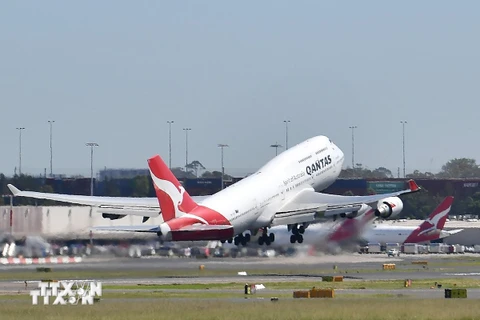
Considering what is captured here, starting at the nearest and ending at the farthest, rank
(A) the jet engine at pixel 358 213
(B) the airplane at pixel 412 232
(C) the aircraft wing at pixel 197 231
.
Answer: (C) the aircraft wing at pixel 197 231 < (A) the jet engine at pixel 358 213 < (B) the airplane at pixel 412 232

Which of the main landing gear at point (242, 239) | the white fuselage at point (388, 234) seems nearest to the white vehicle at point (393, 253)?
the white fuselage at point (388, 234)

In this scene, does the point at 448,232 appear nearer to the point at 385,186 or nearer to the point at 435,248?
the point at 435,248

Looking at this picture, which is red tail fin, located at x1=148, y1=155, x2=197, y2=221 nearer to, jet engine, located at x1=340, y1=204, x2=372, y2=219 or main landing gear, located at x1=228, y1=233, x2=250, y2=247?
main landing gear, located at x1=228, y1=233, x2=250, y2=247

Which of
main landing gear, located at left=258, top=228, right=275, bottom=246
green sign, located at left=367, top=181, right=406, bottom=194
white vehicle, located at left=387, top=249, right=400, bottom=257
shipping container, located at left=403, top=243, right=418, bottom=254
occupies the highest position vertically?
green sign, located at left=367, top=181, right=406, bottom=194

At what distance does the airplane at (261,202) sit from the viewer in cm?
7988

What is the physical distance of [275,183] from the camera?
3615 inches

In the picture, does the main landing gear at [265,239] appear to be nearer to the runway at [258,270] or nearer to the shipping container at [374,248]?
the runway at [258,270]

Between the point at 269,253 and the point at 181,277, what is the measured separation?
13627 millimetres

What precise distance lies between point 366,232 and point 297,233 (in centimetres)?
1076

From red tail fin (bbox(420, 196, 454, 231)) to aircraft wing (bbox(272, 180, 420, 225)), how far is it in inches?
1330

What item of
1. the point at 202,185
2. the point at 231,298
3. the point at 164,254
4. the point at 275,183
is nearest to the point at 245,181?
the point at 275,183

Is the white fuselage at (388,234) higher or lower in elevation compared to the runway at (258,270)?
higher

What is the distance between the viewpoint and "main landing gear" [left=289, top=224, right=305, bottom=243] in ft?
308
